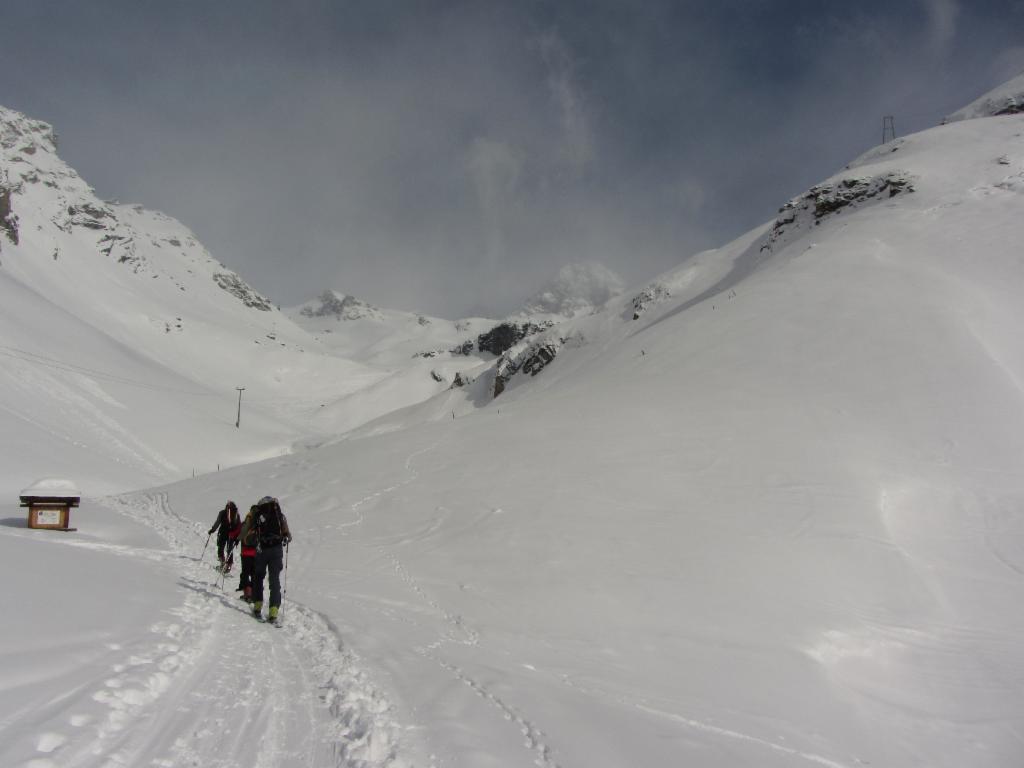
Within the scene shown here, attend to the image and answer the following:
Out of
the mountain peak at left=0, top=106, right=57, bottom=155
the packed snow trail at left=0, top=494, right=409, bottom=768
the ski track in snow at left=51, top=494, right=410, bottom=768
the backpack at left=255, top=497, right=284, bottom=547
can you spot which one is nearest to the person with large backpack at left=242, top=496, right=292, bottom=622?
the backpack at left=255, top=497, right=284, bottom=547

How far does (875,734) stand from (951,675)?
7.88 feet

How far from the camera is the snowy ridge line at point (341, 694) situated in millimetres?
4020

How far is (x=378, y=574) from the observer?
444 inches

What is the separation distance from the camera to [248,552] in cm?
903

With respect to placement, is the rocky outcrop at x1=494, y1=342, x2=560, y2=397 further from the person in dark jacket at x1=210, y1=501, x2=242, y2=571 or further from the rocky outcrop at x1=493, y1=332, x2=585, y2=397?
the person in dark jacket at x1=210, y1=501, x2=242, y2=571

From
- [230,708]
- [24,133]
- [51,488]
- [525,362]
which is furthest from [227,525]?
[24,133]

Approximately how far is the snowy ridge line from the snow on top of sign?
795 centimetres

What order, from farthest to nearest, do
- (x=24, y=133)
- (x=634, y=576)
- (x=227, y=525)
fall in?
(x=24, y=133) < (x=227, y=525) < (x=634, y=576)

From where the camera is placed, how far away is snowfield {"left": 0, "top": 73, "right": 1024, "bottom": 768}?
455 cm

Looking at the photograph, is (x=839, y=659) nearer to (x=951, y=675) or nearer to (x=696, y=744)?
(x=951, y=675)

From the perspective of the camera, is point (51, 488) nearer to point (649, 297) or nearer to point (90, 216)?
point (649, 297)

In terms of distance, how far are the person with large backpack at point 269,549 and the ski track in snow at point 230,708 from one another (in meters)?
0.86

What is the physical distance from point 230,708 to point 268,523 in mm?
4550

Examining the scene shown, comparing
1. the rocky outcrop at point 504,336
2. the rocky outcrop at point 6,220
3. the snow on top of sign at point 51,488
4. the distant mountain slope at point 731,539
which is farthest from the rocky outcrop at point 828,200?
the rocky outcrop at point 6,220
